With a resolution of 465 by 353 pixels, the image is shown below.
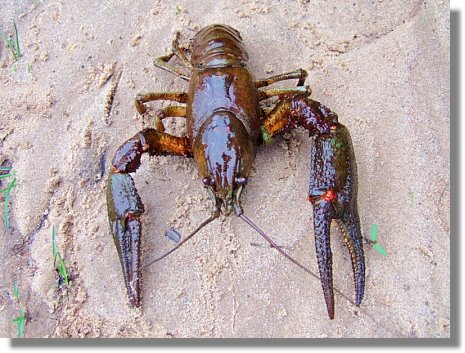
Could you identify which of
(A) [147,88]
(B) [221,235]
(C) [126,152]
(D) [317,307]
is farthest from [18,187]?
(D) [317,307]

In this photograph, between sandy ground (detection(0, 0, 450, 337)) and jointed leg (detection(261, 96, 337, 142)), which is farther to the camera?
jointed leg (detection(261, 96, 337, 142))

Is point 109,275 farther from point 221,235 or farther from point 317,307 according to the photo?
point 317,307

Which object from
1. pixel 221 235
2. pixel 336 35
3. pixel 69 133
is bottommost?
pixel 221 235

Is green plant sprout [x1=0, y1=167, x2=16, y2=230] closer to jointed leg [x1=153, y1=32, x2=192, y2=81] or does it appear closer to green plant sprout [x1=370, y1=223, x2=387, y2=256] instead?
jointed leg [x1=153, y1=32, x2=192, y2=81]

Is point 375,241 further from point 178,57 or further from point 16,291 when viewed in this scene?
point 16,291

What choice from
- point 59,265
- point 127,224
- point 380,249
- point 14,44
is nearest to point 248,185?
point 127,224

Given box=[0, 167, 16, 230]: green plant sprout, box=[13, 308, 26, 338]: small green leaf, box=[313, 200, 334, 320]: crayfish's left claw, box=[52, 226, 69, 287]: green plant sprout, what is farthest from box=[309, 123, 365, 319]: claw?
box=[0, 167, 16, 230]: green plant sprout

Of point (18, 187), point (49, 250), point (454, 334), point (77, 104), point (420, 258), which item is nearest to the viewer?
point (454, 334)

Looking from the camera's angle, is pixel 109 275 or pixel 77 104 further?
pixel 77 104
